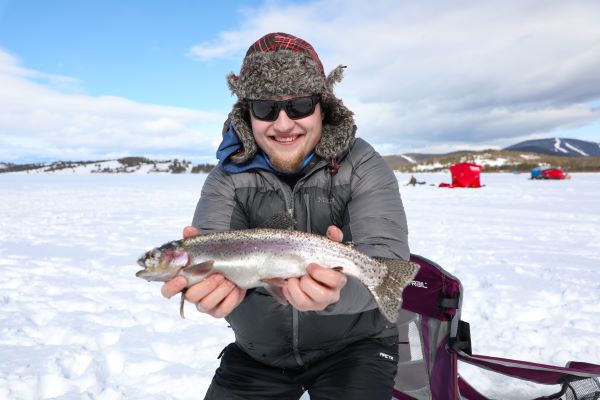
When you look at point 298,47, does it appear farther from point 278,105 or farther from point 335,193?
point 335,193

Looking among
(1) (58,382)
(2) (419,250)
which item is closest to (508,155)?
(2) (419,250)

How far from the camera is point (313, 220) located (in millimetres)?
3453

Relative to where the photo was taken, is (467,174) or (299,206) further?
(467,174)

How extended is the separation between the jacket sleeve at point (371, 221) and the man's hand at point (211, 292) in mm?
659

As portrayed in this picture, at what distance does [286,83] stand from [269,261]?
154 centimetres

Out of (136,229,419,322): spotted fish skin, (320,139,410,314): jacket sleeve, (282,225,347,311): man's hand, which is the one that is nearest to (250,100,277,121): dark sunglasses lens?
(320,139,410,314): jacket sleeve

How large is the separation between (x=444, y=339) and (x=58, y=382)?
394 centimetres

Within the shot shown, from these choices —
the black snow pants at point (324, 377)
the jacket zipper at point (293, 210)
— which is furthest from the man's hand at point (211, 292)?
the black snow pants at point (324, 377)

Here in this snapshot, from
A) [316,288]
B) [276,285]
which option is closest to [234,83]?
[276,285]

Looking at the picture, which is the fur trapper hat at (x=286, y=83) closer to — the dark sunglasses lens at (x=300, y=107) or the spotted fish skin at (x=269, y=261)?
the dark sunglasses lens at (x=300, y=107)

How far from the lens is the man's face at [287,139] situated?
11.1ft

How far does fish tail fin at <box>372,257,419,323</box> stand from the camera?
2705 millimetres

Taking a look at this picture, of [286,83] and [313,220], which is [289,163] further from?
[286,83]

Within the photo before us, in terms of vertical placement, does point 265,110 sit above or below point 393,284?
above
